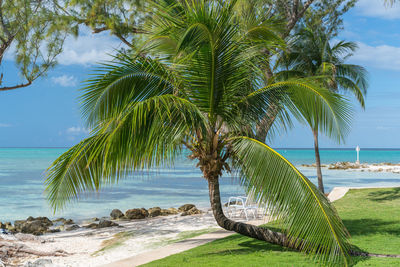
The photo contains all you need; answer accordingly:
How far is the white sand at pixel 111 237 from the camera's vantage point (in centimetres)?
939

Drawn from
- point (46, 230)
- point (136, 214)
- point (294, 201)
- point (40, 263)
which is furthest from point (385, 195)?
point (40, 263)

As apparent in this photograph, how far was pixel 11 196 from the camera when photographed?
1104 inches

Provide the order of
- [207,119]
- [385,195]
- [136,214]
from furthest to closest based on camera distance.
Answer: [136,214], [385,195], [207,119]

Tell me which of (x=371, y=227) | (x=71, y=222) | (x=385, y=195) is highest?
(x=371, y=227)

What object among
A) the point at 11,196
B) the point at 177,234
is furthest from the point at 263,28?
the point at 11,196

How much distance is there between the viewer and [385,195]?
15750 millimetres

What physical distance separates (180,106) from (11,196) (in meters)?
25.3

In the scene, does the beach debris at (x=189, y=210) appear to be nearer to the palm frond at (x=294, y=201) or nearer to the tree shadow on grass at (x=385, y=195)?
the tree shadow on grass at (x=385, y=195)

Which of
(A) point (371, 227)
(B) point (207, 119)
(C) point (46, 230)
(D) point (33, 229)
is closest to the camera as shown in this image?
(B) point (207, 119)

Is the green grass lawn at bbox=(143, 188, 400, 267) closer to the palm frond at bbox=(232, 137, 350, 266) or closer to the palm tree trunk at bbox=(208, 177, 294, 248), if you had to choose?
the palm tree trunk at bbox=(208, 177, 294, 248)

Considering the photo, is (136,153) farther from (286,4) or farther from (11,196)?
(11,196)

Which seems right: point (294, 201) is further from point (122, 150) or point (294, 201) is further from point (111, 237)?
point (111, 237)

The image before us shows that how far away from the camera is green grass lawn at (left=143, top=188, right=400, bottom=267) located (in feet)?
22.2

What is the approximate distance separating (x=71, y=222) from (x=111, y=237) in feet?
17.4
